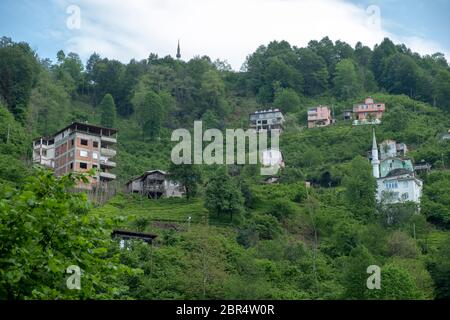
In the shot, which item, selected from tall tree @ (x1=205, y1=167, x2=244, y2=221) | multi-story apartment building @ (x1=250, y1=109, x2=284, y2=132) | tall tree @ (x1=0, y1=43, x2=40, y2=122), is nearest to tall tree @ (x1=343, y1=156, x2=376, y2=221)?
tall tree @ (x1=205, y1=167, x2=244, y2=221)

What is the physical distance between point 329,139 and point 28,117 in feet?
103

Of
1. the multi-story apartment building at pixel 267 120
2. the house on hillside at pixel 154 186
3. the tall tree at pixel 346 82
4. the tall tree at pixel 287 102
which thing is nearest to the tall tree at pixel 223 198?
the house on hillside at pixel 154 186

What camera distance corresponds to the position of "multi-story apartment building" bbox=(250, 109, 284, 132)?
95.9 metres

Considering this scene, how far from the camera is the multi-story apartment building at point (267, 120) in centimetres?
9592

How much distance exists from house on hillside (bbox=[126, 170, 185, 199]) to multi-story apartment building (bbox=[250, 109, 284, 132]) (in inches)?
1235

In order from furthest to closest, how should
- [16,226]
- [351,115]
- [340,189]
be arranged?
[351,115]
[340,189]
[16,226]

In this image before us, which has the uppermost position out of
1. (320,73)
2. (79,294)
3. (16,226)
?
(320,73)

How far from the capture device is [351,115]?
3841 inches

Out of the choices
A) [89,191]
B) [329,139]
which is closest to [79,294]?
[89,191]

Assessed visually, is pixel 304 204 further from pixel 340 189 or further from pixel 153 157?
pixel 153 157

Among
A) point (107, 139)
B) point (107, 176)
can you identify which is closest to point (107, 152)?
point (107, 139)

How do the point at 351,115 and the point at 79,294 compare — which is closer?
the point at 79,294

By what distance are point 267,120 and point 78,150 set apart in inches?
1386

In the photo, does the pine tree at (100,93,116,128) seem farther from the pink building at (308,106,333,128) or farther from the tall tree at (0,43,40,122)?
the pink building at (308,106,333,128)
